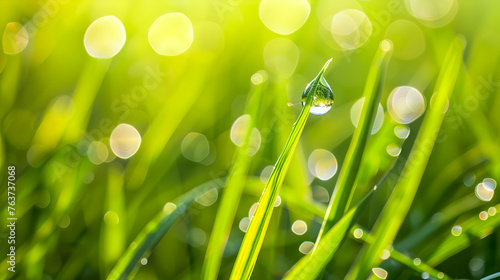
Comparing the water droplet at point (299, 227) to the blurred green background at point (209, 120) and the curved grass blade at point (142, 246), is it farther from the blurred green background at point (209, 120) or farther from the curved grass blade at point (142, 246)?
the curved grass blade at point (142, 246)

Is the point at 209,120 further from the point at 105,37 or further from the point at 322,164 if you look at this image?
the point at 105,37

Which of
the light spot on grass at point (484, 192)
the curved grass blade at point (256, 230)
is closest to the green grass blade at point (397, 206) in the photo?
the curved grass blade at point (256, 230)

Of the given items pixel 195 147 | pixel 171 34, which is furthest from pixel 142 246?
pixel 171 34

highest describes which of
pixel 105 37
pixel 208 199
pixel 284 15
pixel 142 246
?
pixel 284 15

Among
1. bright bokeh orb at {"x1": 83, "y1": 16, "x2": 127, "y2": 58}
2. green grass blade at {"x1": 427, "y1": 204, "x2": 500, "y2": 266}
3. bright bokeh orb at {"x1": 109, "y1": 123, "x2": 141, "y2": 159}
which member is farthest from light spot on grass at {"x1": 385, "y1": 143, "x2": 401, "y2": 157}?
bright bokeh orb at {"x1": 83, "y1": 16, "x2": 127, "y2": 58}

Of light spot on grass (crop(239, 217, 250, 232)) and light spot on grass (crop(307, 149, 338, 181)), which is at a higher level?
light spot on grass (crop(307, 149, 338, 181))

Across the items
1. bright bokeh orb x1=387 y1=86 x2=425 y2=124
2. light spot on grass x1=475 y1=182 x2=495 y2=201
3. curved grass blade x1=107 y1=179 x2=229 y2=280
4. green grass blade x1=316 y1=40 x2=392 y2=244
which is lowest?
curved grass blade x1=107 y1=179 x2=229 y2=280

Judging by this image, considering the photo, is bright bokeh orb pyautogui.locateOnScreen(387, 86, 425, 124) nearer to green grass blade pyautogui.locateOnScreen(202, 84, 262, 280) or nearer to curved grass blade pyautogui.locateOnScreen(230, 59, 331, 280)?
green grass blade pyautogui.locateOnScreen(202, 84, 262, 280)
